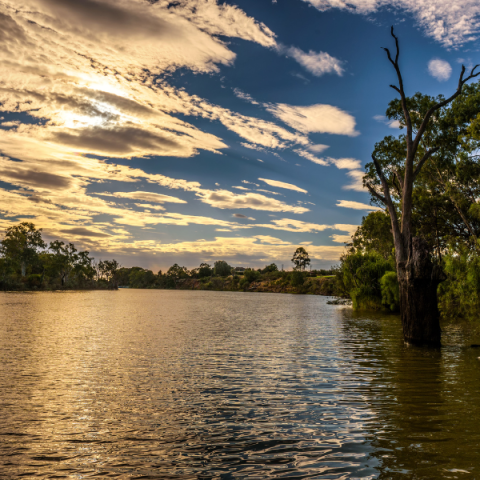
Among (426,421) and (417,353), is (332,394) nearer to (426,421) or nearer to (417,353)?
(426,421)

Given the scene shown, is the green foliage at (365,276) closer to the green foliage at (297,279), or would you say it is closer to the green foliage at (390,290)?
the green foliage at (390,290)

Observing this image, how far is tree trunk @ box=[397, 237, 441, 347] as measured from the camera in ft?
68.4

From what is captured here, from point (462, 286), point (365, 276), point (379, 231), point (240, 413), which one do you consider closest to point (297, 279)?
point (379, 231)

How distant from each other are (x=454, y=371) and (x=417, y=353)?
4.49 meters

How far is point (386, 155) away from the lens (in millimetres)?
36688

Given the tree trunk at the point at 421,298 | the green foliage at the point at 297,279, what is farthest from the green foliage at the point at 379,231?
the green foliage at the point at 297,279

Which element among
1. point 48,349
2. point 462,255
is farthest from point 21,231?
point 462,255

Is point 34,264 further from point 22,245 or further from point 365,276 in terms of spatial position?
point 365,276

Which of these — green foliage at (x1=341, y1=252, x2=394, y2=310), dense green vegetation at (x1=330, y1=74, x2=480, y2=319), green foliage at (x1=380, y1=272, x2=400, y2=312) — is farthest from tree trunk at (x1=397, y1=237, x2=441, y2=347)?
green foliage at (x1=341, y1=252, x2=394, y2=310)

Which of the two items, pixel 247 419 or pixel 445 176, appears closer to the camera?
pixel 247 419

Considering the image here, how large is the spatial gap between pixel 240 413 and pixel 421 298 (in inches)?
608

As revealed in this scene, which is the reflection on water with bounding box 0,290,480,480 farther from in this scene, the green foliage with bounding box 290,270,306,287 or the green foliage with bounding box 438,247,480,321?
the green foliage with bounding box 290,270,306,287

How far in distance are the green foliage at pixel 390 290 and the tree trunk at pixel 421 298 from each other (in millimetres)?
26759

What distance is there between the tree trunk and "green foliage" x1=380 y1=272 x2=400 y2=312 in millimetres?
26759
